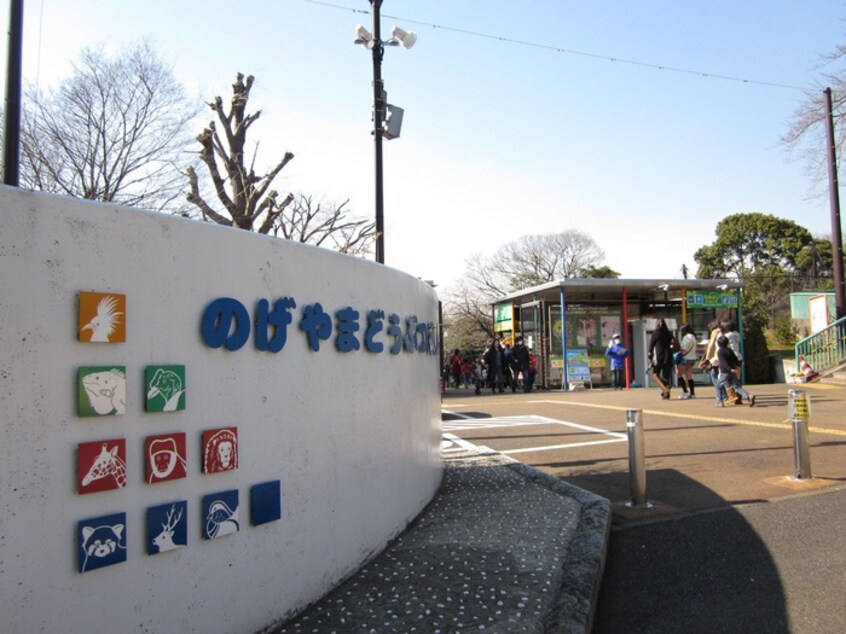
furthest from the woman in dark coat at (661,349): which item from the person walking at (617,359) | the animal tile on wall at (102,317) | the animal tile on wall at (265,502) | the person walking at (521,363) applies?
the animal tile on wall at (102,317)

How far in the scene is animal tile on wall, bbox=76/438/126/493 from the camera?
2447 millimetres

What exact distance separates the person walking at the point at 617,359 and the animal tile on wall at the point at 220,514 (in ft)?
60.8

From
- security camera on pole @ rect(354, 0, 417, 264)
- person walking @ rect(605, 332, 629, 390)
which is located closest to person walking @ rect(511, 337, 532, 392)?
person walking @ rect(605, 332, 629, 390)

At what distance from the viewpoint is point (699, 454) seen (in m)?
8.05

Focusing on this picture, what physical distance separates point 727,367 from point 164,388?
11997mm

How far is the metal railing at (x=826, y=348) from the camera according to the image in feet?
61.7

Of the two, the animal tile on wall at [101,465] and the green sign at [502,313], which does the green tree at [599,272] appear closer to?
the green sign at [502,313]

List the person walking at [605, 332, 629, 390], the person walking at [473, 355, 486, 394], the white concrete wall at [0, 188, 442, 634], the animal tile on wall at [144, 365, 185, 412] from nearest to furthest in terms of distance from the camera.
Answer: the white concrete wall at [0, 188, 442, 634], the animal tile on wall at [144, 365, 185, 412], the person walking at [473, 355, 486, 394], the person walking at [605, 332, 629, 390]

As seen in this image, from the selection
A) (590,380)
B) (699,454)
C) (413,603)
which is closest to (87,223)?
(413,603)

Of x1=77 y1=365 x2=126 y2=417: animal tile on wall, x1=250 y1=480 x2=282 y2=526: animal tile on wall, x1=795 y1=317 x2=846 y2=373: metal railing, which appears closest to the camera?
x1=77 y1=365 x2=126 y2=417: animal tile on wall

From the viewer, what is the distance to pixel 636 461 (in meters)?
5.67

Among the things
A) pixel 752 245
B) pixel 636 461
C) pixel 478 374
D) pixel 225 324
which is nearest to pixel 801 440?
pixel 636 461

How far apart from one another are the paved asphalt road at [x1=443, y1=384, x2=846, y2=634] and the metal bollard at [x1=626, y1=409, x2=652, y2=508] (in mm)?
119

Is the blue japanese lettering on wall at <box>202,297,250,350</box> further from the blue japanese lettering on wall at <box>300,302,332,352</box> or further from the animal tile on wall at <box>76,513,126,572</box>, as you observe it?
the animal tile on wall at <box>76,513,126,572</box>
